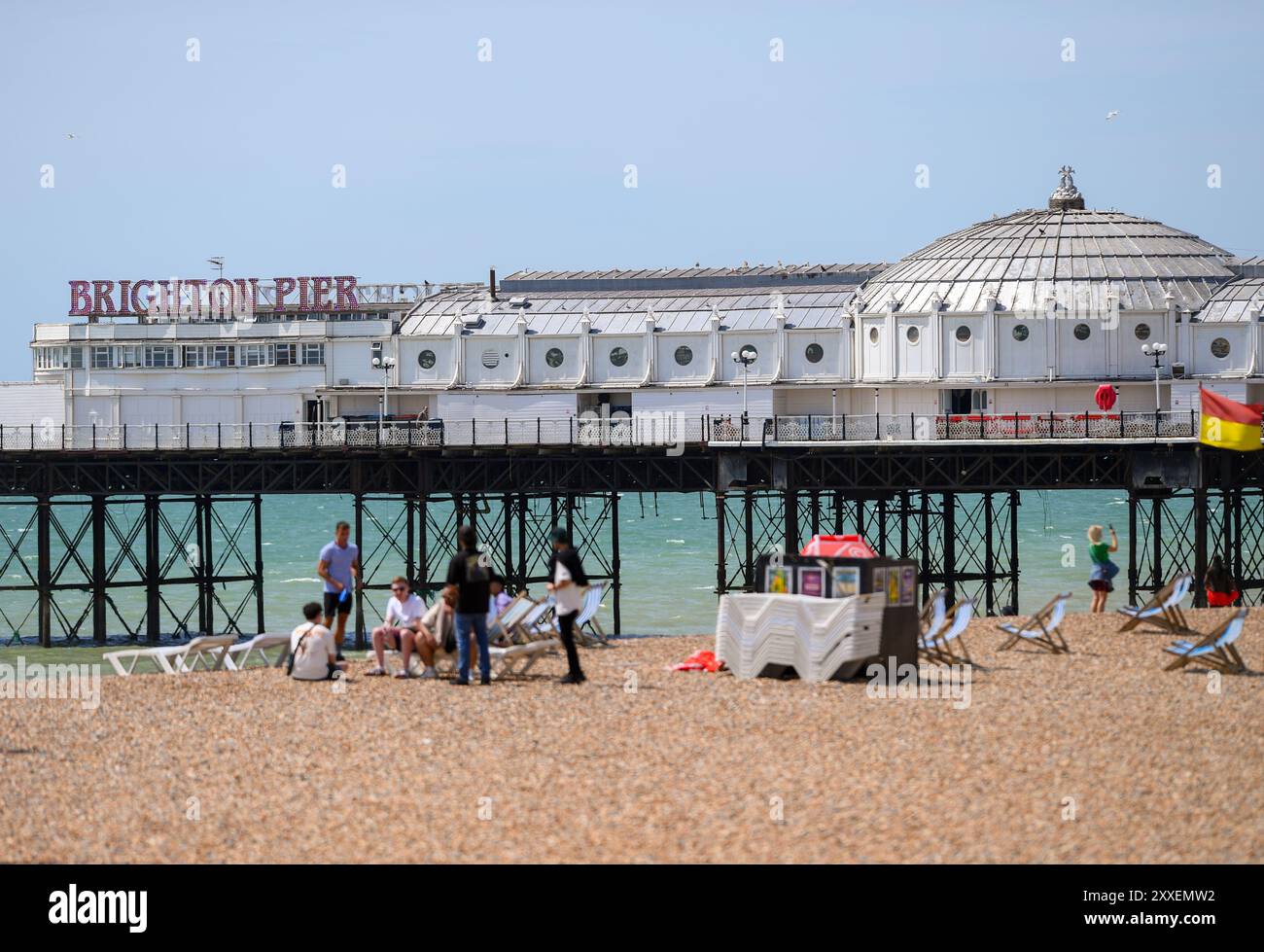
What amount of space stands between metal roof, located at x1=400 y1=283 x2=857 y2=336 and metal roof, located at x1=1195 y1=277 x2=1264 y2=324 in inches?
429

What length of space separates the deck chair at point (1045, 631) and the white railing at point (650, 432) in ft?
62.2

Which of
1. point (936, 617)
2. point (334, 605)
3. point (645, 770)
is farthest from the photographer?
point (936, 617)

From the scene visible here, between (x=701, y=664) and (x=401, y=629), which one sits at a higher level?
(x=401, y=629)

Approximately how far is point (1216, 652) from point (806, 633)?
5510 mm

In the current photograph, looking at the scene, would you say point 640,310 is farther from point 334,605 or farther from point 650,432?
point 334,605

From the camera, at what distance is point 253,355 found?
205ft

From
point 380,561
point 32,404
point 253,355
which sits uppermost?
point 253,355

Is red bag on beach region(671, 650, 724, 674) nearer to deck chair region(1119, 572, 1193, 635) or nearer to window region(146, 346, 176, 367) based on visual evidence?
deck chair region(1119, 572, 1193, 635)

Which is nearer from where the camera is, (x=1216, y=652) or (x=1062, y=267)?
(x=1216, y=652)

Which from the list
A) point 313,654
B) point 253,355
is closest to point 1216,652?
point 313,654

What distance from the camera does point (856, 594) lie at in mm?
24531

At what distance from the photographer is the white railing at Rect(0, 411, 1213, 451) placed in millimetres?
48250
